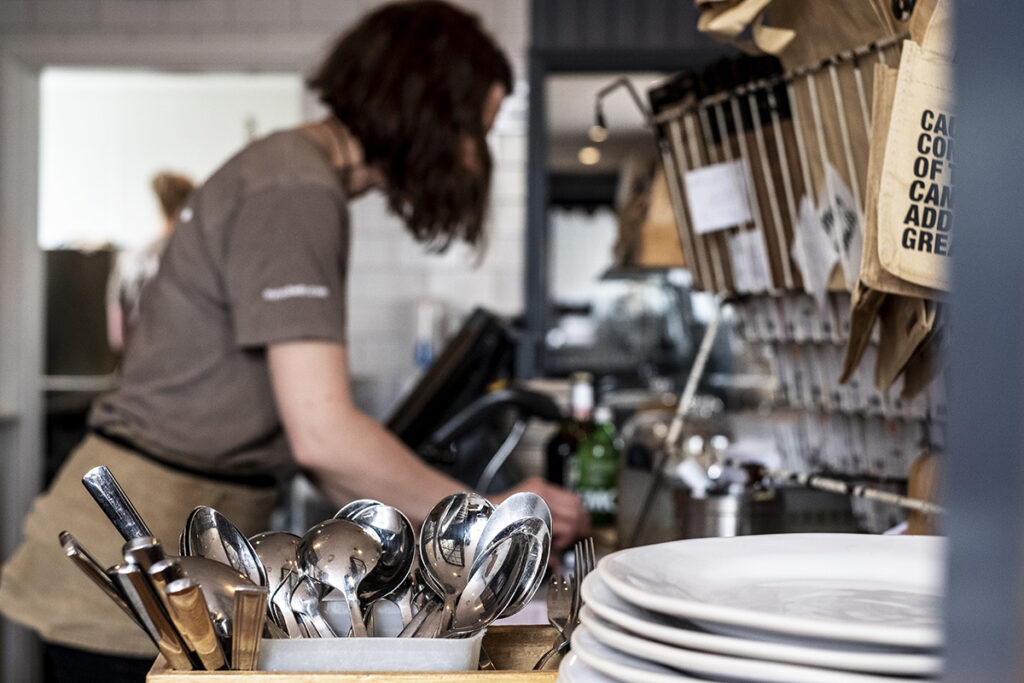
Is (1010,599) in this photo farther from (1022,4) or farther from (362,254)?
(362,254)

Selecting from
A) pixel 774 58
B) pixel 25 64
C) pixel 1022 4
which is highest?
pixel 25 64

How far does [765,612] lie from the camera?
1.38 feet

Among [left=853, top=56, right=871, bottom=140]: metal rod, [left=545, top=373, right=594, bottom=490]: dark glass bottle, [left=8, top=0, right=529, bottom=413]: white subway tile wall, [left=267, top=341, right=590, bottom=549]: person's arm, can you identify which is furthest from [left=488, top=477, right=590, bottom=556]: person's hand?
[left=8, top=0, right=529, bottom=413]: white subway tile wall

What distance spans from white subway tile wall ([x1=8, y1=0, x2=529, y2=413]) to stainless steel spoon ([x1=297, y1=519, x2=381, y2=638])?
11.2 ft

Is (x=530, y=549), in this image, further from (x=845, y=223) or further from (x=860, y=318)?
(x=845, y=223)

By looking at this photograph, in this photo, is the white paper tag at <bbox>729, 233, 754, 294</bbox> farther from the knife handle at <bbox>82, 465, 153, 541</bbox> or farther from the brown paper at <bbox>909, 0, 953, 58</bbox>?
the knife handle at <bbox>82, 465, 153, 541</bbox>

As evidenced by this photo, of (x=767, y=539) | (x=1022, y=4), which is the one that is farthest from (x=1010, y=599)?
(x=767, y=539)

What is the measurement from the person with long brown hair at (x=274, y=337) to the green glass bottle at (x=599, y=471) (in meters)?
0.41

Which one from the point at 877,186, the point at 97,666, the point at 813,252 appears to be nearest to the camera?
the point at 877,186

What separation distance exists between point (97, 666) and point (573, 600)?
1019mm

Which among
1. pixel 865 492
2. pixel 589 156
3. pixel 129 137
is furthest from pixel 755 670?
pixel 129 137

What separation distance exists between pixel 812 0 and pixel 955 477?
801 mm

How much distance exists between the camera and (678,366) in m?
5.75

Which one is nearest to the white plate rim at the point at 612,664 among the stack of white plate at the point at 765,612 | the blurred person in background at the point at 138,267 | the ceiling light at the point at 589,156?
the stack of white plate at the point at 765,612
